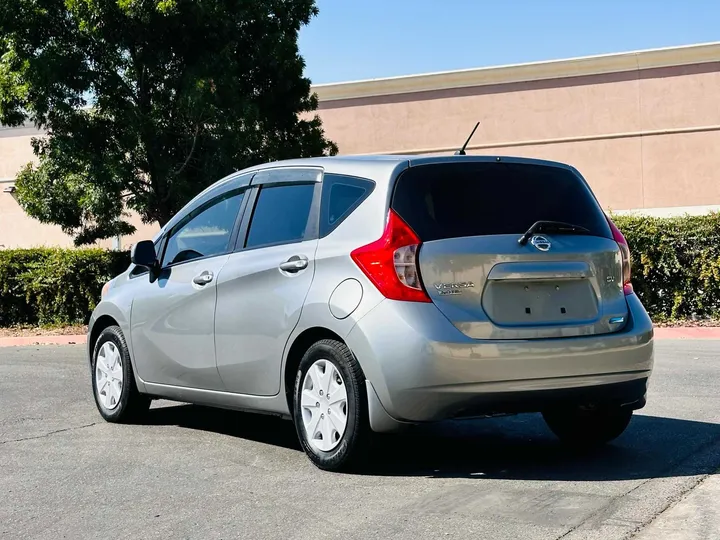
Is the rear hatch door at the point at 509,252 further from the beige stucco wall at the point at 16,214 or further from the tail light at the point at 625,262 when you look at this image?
the beige stucco wall at the point at 16,214

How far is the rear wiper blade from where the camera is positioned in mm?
6051

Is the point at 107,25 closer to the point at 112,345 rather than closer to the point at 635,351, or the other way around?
the point at 112,345

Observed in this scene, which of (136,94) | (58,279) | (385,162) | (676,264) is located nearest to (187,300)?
(385,162)

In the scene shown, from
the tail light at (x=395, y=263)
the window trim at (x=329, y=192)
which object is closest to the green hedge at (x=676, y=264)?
the window trim at (x=329, y=192)

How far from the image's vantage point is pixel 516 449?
691cm

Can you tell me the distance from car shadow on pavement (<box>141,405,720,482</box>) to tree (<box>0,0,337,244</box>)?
31.8ft

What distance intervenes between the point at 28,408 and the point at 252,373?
3336 mm

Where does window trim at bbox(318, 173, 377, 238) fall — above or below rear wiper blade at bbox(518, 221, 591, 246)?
above

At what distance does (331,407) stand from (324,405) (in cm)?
6

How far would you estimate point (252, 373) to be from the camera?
266 inches

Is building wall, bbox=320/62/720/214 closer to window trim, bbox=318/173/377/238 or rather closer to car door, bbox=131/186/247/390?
car door, bbox=131/186/247/390

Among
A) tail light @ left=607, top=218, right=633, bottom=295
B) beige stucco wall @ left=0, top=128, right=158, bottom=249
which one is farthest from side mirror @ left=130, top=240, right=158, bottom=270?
beige stucco wall @ left=0, top=128, right=158, bottom=249

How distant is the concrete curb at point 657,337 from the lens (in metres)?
15.1

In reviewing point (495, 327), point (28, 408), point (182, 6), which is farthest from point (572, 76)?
point (495, 327)
